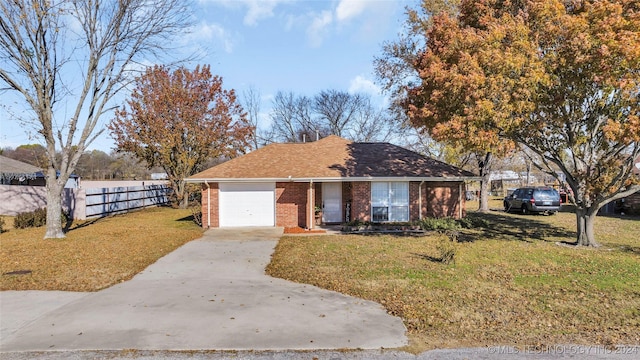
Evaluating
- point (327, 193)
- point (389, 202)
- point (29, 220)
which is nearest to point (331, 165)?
point (327, 193)

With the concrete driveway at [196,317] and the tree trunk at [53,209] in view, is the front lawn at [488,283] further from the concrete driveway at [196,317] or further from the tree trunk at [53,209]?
the tree trunk at [53,209]

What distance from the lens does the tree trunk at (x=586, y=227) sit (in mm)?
12752

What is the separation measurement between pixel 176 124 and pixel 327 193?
53.3ft

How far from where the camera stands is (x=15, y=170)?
28.9 meters

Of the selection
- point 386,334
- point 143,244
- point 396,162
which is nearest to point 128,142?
point 143,244

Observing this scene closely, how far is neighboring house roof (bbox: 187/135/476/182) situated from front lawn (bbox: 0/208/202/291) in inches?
135

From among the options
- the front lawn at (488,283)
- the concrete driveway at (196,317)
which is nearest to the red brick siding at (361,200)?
the front lawn at (488,283)

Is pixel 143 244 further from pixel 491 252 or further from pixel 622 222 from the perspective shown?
pixel 622 222

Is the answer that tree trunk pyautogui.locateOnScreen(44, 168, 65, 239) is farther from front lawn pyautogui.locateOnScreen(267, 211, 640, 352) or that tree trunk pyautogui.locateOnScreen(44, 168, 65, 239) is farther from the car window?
the car window

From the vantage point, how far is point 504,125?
1156 cm

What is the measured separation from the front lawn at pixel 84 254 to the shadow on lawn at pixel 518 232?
35.0ft

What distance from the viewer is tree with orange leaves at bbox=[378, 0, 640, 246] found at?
10367mm

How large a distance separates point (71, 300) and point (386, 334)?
5.72 meters

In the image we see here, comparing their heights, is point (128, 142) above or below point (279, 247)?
above
